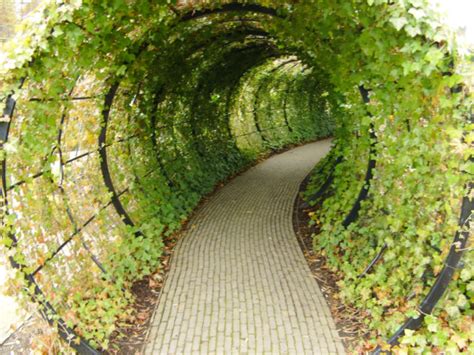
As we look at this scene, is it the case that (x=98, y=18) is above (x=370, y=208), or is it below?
above

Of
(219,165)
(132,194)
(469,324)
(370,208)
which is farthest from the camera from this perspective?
(219,165)

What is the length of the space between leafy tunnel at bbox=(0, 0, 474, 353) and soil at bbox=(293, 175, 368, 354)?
167 millimetres

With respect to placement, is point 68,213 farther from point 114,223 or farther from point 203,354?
point 203,354

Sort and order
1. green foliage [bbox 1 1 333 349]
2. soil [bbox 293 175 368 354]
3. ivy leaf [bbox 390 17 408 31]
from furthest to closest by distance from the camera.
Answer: soil [bbox 293 175 368 354] < green foliage [bbox 1 1 333 349] < ivy leaf [bbox 390 17 408 31]

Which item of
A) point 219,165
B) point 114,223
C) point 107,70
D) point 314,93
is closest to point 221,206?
point 219,165

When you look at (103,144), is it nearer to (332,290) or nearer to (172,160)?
(172,160)

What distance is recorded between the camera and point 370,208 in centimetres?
Result: 624

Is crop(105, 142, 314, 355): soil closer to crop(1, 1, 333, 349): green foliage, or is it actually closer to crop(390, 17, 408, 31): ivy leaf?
crop(1, 1, 333, 349): green foliage

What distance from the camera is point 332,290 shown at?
5637mm

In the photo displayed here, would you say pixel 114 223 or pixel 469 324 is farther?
pixel 114 223

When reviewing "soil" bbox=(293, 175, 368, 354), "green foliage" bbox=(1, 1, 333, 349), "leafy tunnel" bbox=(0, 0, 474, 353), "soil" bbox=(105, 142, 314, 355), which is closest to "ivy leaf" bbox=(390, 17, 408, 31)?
"leafy tunnel" bbox=(0, 0, 474, 353)

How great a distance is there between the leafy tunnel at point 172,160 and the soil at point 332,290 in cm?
17

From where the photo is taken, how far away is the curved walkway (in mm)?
4570

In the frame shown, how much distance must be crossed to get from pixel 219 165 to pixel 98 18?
809 cm
